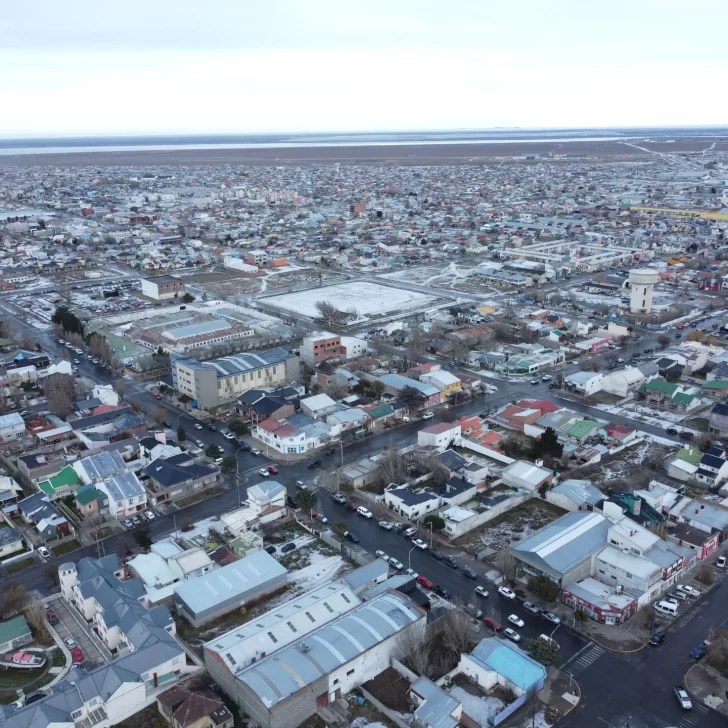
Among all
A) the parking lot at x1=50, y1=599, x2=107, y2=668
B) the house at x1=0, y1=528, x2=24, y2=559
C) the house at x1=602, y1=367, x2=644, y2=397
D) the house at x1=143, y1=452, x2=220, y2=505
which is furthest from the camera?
the house at x1=602, y1=367, x2=644, y2=397

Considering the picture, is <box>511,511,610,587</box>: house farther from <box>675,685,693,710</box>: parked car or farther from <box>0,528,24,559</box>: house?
<box>0,528,24,559</box>: house

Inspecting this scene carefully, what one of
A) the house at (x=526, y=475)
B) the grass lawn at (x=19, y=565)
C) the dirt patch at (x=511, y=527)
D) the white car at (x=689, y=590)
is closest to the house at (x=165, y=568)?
the grass lawn at (x=19, y=565)

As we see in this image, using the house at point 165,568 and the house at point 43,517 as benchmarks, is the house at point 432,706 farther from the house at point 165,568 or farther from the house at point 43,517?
the house at point 43,517

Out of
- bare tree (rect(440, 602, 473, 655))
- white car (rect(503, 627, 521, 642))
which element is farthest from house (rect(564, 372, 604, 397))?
bare tree (rect(440, 602, 473, 655))

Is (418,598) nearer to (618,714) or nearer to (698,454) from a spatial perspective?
(618,714)

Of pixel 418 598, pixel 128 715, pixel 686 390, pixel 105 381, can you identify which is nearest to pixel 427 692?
pixel 418 598
